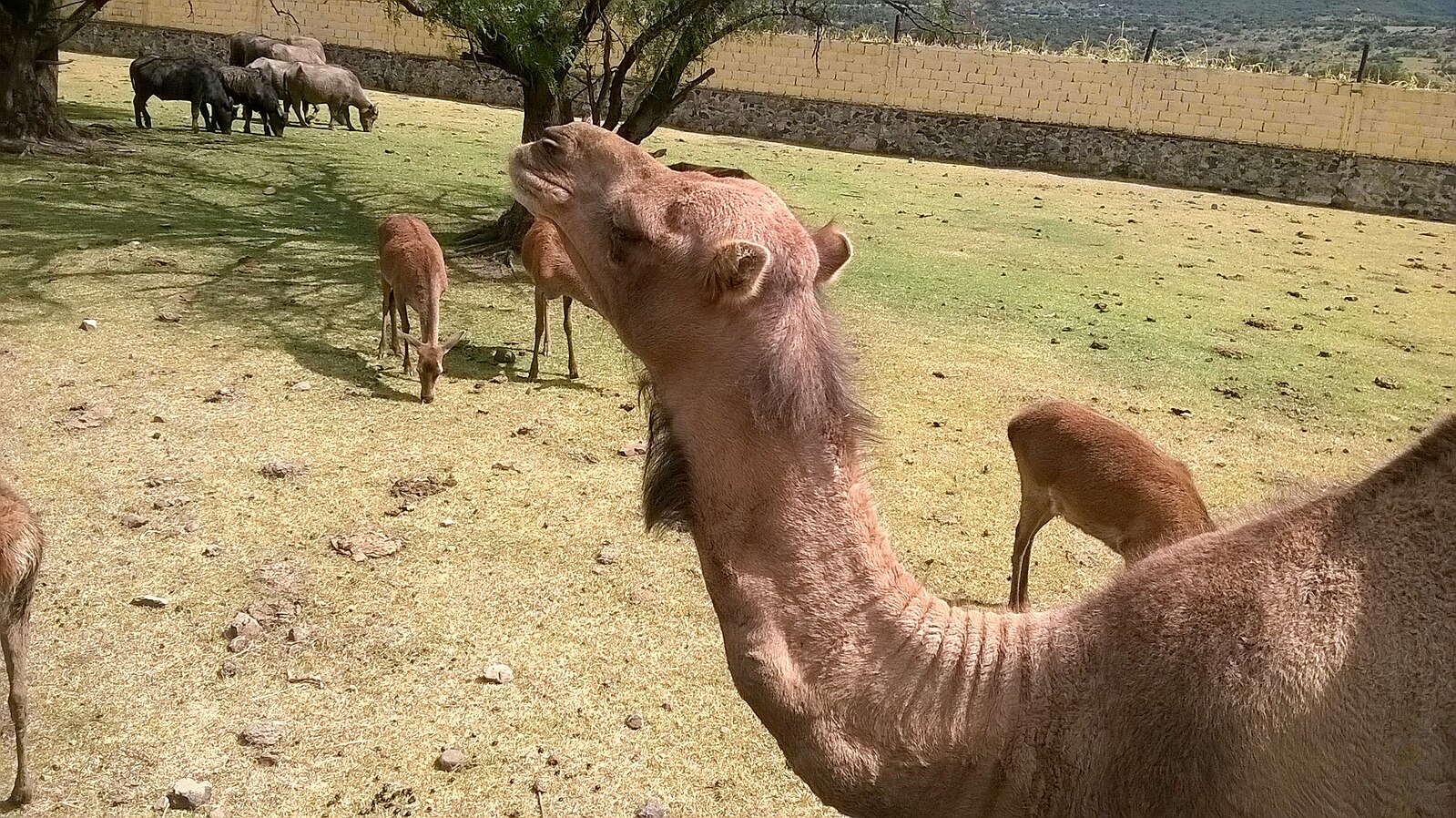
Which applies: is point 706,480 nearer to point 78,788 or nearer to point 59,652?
point 78,788

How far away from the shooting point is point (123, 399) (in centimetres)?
603

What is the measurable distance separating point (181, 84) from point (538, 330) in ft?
49.0

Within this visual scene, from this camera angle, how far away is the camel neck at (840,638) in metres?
2.06

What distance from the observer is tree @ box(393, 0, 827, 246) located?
833 cm

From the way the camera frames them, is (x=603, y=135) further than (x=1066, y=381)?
No

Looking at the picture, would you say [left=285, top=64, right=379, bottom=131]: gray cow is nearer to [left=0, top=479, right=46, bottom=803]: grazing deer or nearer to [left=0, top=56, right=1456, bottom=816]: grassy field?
[left=0, top=56, right=1456, bottom=816]: grassy field

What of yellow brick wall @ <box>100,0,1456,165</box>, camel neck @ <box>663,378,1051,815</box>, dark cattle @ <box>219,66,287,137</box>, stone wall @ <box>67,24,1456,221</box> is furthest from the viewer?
yellow brick wall @ <box>100,0,1456,165</box>

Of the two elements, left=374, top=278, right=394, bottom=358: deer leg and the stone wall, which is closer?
left=374, top=278, right=394, bottom=358: deer leg

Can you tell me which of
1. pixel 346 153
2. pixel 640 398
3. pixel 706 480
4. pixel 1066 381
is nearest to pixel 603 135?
pixel 640 398

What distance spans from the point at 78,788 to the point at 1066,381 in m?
6.98

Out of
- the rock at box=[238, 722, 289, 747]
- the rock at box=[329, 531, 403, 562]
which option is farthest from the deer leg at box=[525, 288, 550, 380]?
the rock at box=[238, 722, 289, 747]

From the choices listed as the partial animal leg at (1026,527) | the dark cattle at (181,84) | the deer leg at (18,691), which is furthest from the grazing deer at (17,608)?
the dark cattle at (181,84)

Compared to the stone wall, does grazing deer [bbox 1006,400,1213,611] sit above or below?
below

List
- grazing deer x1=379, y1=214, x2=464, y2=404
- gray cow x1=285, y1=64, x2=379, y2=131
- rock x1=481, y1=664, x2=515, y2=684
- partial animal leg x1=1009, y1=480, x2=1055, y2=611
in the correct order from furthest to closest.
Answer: gray cow x1=285, y1=64, x2=379, y2=131, grazing deer x1=379, y1=214, x2=464, y2=404, partial animal leg x1=1009, y1=480, x2=1055, y2=611, rock x1=481, y1=664, x2=515, y2=684
